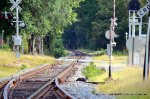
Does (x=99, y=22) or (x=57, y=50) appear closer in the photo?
(x=57, y=50)

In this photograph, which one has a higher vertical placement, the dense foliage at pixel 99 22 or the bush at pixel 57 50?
the dense foliage at pixel 99 22

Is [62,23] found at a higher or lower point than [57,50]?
higher

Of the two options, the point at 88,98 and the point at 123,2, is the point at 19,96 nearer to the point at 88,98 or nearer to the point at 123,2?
the point at 88,98

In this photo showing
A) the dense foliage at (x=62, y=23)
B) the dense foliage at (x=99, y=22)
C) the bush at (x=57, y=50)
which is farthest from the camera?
the dense foliage at (x=99, y=22)

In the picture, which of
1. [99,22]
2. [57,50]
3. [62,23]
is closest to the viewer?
[62,23]

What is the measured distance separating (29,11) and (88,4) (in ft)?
255

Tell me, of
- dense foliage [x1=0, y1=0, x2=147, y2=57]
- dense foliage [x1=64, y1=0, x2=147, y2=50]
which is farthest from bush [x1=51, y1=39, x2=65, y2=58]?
dense foliage [x1=64, y1=0, x2=147, y2=50]

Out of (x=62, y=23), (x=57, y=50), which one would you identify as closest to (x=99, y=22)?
(x=57, y=50)

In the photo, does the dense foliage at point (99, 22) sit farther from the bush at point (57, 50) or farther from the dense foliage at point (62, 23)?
the bush at point (57, 50)

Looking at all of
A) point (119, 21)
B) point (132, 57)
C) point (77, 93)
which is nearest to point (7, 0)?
point (132, 57)

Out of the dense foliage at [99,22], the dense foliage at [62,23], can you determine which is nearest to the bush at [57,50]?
the dense foliage at [62,23]

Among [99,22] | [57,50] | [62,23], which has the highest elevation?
[62,23]

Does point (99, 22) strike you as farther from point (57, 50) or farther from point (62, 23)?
point (62, 23)

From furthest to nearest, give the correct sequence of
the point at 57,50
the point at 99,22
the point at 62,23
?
the point at 99,22
the point at 57,50
the point at 62,23
